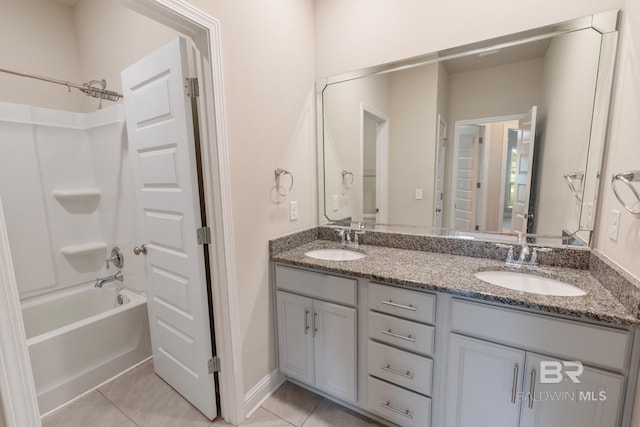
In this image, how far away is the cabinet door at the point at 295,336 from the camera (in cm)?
164

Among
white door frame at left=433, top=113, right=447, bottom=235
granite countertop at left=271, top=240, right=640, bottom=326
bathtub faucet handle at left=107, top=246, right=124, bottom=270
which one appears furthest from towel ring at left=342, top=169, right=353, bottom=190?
bathtub faucet handle at left=107, top=246, right=124, bottom=270

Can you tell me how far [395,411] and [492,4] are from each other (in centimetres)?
212

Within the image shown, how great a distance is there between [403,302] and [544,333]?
1.71 feet

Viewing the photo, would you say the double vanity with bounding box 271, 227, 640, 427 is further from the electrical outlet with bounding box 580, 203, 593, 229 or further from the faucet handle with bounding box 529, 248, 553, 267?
the electrical outlet with bounding box 580, 203, 593, 229

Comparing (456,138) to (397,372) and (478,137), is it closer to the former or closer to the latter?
(478,137)

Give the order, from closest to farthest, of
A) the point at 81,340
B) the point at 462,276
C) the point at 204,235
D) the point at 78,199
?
the point at 462,276 → the point at 204,235 → the point at 81,340 → the point at 78,199

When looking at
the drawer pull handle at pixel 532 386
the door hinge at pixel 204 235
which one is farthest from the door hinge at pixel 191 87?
the drawer pull handle at pixel 532 386

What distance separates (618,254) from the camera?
111 cm

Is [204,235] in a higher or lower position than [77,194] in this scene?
lower

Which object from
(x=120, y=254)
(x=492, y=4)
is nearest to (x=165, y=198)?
(x=120, y=254)

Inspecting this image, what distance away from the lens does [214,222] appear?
4.60ft

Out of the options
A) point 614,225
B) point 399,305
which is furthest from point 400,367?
point 614,225

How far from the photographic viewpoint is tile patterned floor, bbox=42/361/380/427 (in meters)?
1.57

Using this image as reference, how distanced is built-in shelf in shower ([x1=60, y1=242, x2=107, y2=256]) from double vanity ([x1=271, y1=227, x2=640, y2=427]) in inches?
71.0
